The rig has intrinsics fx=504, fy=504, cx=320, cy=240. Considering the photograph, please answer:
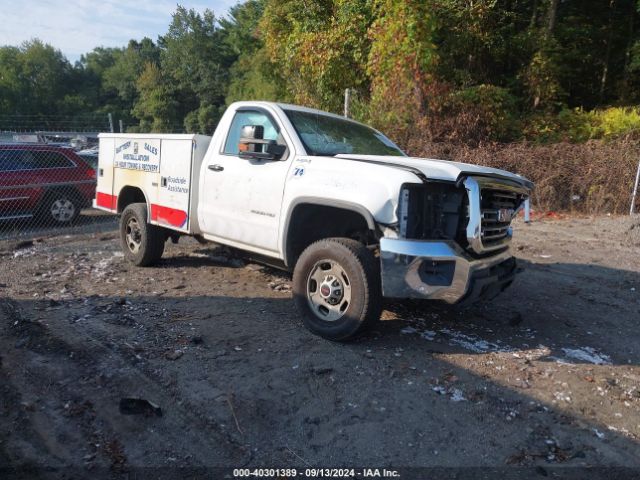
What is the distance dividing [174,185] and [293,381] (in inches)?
122

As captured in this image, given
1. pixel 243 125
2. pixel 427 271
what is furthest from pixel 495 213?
pixel 243 125

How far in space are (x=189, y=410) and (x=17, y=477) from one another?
3.18ft

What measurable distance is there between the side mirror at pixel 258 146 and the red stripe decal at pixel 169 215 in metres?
1.39

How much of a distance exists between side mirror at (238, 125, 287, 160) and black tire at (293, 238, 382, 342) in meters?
0.98

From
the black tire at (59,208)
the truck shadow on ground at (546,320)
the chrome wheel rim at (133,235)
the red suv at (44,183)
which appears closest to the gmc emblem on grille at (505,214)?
the truck shadow on ground at (546,320)

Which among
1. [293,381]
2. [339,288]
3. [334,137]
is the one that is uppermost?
[334,137]

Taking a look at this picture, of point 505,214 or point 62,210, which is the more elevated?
point 505,214

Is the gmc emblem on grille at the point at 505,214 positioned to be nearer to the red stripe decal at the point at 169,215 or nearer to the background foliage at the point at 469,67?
the red stripe decal at the point at 169,215

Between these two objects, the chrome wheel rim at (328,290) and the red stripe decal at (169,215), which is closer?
the chrome wheel rim at (328,290)

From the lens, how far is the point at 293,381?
11.8ft

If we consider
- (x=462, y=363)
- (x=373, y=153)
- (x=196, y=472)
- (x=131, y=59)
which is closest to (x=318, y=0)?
(x=373, y=153)

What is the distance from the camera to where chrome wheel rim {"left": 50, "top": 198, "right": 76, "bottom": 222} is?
32.7 feet

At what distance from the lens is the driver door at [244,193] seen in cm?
470

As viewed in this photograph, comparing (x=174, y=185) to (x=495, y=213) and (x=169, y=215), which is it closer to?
(x=169, y=215)
